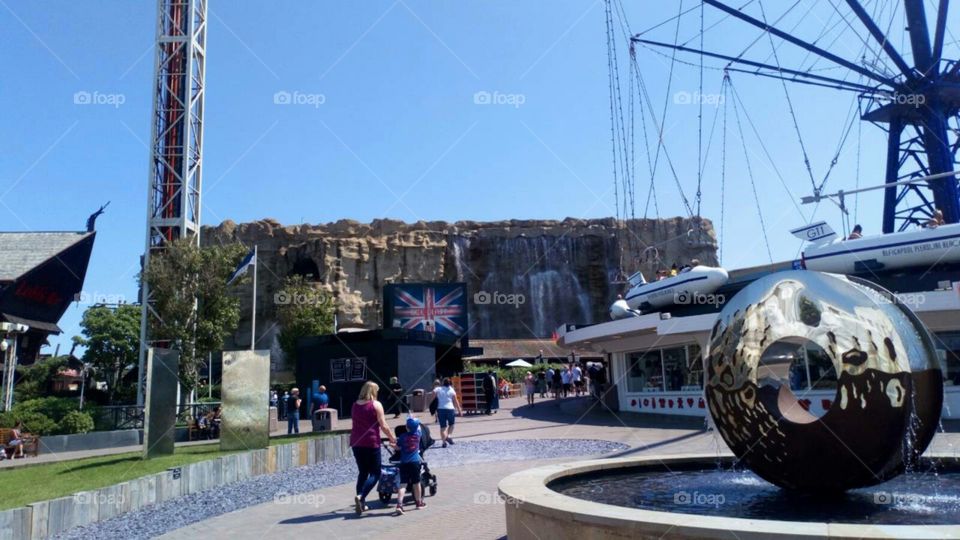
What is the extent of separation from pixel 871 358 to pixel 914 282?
16.1 metres

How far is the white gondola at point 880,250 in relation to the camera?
1897cm

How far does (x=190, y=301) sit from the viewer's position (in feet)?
97.1

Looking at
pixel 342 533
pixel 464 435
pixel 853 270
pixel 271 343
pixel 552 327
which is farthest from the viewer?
pixel 552 327

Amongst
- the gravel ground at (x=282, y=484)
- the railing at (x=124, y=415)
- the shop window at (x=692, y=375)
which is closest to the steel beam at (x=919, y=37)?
the shop window at (x=692, y=375)

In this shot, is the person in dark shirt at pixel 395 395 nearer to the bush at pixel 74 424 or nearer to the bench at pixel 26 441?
the bush at pixel 74 424

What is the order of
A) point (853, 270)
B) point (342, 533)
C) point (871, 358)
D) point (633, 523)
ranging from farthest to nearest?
point (853, 270) < point (342, 533) < point (871, 358) < point (633, 523)

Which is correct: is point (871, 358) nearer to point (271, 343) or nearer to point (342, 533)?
point (342, 533)

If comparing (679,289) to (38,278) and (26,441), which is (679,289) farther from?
(38,278)

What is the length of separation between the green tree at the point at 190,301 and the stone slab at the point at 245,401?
1487 cm

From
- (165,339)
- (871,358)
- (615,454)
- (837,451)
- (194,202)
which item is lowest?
(615,454)

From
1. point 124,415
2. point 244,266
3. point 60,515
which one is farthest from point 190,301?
point 60,515

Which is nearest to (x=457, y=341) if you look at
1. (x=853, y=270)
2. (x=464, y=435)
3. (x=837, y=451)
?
(x=464, y=435)

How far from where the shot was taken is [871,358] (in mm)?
5914

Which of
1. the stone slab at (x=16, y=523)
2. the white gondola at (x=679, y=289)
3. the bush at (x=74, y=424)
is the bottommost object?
the stone slab at (x=16, y=523)
